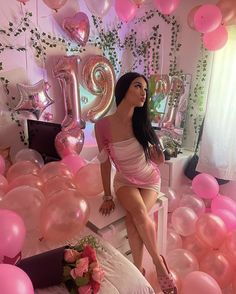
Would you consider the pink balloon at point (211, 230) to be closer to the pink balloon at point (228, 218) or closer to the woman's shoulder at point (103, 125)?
the pink balloon at point (228, 218)

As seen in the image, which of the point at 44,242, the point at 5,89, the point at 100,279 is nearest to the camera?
the point at 100,279

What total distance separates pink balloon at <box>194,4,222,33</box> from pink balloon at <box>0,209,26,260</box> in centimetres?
193

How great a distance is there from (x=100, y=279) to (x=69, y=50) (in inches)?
84.5

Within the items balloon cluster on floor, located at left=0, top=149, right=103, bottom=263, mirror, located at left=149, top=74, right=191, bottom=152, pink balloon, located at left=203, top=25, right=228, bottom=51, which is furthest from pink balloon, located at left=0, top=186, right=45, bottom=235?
pink balloon, located at left=203, top=25, right=228, bottom=51

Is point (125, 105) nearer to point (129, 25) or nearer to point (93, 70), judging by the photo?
point (93, 70)

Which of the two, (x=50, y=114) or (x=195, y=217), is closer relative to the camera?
(x=195, y=217)

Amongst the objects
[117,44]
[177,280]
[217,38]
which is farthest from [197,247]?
[117,44]

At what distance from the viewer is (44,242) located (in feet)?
4.67

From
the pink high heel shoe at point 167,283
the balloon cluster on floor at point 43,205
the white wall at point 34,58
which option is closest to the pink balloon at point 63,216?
the balloon cluster on floor at point 43,205

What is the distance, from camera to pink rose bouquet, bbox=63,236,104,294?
1.12 meters

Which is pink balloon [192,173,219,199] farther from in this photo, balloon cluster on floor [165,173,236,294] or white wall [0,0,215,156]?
white wall [0,0,215,156]

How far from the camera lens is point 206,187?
7.66 feet

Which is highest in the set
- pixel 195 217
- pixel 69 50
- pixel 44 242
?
pixel 69 50

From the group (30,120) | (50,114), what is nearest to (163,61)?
(50,114)
